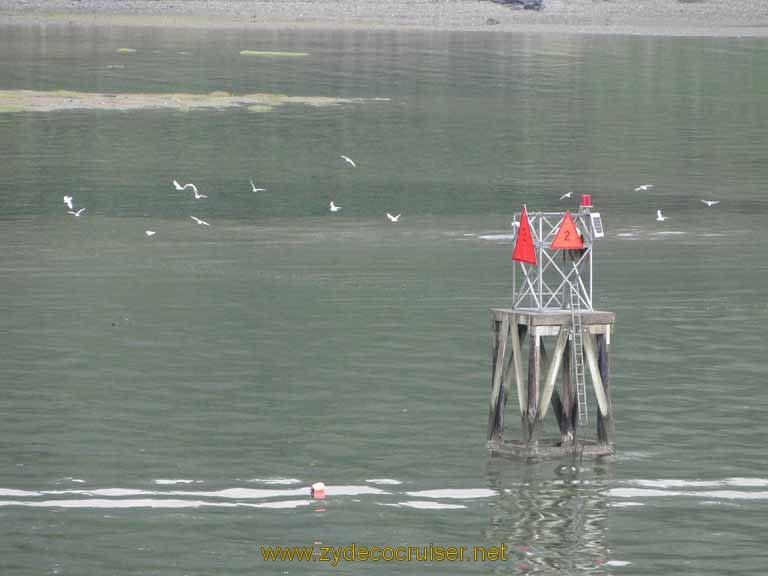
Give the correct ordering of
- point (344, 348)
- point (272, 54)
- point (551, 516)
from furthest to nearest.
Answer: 1. point (272, 54)
2. point (344, 348)
3. point (551, 516)

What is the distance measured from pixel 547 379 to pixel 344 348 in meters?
11.9

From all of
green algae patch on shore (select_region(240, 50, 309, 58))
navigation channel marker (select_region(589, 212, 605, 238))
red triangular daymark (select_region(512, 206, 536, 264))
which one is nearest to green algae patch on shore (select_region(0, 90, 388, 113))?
green algae patch on shore (select_region(240, 50, 309, 58))

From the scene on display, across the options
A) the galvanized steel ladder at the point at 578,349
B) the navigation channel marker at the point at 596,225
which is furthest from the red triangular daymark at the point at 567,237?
the galvanized steel ladder at the point at 578,349

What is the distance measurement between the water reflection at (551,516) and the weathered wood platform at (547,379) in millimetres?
455

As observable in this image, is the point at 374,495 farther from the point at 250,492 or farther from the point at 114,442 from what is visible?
the point at 114,442

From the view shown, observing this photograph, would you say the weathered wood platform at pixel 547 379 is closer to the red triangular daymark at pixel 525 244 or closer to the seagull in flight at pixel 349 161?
the red triangular daymark at pixel 525 244

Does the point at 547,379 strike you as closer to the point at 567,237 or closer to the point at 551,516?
the point at 567,237

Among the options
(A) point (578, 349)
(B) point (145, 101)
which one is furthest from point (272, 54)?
(A) point (578, 349)

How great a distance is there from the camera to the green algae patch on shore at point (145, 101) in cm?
11250

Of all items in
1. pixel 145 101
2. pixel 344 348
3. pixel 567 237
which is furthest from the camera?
pixel 145 101

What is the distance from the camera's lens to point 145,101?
Answer: 117 metres

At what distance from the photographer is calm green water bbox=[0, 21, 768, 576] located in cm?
2862

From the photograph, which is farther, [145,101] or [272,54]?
[272,54]

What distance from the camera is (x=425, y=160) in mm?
89000
